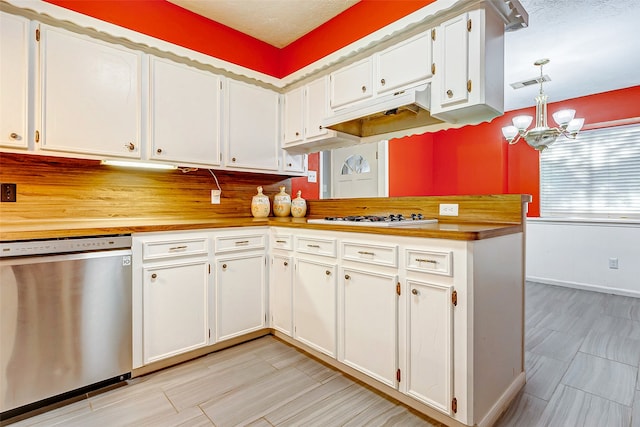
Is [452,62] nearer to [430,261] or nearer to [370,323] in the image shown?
[430,261]

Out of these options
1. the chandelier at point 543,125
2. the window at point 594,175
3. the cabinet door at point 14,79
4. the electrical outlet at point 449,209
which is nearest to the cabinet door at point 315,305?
the electrical outlet at point 449,209

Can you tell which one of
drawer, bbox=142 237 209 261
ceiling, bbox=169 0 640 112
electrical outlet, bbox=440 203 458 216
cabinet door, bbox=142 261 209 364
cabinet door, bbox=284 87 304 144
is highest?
ceiling, bbox=169 0 640 112

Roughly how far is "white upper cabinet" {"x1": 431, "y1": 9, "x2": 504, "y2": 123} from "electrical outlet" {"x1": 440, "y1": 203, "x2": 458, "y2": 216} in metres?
0.58

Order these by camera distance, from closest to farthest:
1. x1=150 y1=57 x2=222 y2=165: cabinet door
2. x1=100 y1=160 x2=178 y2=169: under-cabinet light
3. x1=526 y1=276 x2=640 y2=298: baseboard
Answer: x1=100 y1=160 x2=178 y2=169: under-cabinet light → x1=150 y1=57 x2=222 y2=165: cabinet door → x1=526 y1=276 x2=640 y2=298: baseboard

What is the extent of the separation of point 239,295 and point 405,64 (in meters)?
1.98

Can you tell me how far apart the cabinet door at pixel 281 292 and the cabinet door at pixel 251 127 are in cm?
92

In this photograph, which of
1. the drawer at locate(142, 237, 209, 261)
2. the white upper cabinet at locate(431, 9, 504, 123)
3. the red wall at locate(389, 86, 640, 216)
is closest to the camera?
the white upper cabinet at locate(431, 9, 504, 123)

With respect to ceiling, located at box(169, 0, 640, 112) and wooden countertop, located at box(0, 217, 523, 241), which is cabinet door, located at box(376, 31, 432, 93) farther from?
wooden countertop, located at box(0, 217, 523, 241)

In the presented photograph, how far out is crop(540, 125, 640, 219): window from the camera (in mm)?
3877

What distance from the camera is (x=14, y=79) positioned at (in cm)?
171

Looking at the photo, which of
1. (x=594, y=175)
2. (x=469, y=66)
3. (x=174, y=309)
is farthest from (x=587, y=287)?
(x=174, y=309)

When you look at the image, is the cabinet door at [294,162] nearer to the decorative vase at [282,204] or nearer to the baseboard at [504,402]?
the decorative vase at [282,204]

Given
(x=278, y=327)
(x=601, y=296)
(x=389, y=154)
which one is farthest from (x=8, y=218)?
(x=601, y=296)

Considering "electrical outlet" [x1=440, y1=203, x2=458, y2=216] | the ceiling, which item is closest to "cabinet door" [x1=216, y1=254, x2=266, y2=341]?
"electrical outlet" [x1=440, y1=203, x2=458, y2=216]
